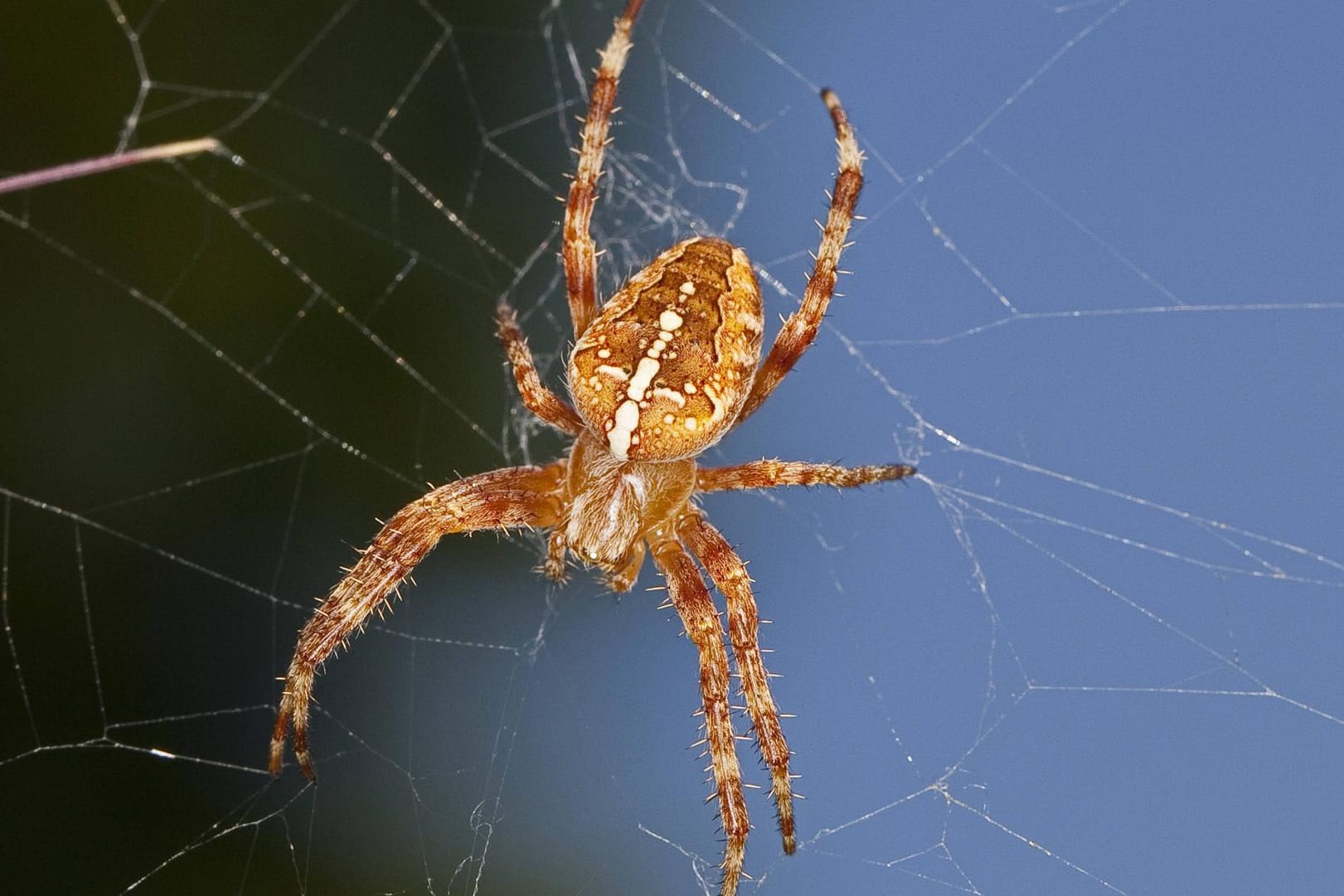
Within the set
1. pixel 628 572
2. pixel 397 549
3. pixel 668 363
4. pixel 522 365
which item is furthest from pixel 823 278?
pixel 397 549

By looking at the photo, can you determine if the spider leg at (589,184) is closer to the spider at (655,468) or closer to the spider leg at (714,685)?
the spider at (655,468)

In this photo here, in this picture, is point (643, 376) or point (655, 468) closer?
point (643, 376)

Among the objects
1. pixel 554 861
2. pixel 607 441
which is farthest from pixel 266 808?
pixel 554 861

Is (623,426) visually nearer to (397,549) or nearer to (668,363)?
(668,363)

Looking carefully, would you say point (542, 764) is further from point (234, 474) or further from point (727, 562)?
point (234, 474)

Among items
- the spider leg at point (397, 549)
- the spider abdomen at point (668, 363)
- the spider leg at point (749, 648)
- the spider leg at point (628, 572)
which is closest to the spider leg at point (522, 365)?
the spider abdomen at point (668, 363)

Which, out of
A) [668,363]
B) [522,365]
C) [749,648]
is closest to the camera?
[668,363]

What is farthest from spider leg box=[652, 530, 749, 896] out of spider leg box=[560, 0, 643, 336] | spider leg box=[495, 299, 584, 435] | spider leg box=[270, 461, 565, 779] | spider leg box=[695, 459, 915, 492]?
spider leg box=[560, 0, 643, 336]
